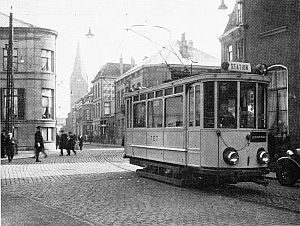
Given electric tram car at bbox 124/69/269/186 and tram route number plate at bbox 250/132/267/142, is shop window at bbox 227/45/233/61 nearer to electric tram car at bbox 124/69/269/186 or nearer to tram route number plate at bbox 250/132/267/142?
electric tram car at bbox 124/69/269/186

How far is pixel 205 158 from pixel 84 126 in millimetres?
76906

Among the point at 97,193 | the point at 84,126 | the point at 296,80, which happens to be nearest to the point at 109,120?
the point at 84,126

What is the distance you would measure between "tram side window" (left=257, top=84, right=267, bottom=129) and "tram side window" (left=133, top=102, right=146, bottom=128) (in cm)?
414

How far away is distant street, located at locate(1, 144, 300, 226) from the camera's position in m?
7.24

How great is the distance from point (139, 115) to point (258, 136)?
15.5 ft

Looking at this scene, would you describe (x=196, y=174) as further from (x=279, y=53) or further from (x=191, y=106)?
(x=279, y=53)

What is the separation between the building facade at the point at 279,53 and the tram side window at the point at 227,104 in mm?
6129

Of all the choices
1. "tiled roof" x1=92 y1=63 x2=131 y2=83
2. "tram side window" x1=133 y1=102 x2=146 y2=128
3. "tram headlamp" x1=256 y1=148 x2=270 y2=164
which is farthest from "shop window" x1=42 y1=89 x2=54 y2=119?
"tiled roof" x1=92 y1=63 x2=131 y2=83

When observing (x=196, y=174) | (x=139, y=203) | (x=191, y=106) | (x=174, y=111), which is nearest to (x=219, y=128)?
(x=191, y=106)

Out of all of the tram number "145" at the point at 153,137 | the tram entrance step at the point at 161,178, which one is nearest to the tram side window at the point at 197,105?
the tram entrance step at the point at 161,178

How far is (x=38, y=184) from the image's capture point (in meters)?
12.2

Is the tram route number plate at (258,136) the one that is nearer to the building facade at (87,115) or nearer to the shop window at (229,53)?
the shop window at (229,53)

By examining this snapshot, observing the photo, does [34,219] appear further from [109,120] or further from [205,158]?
[109,120]

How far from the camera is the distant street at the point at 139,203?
7.24 m
